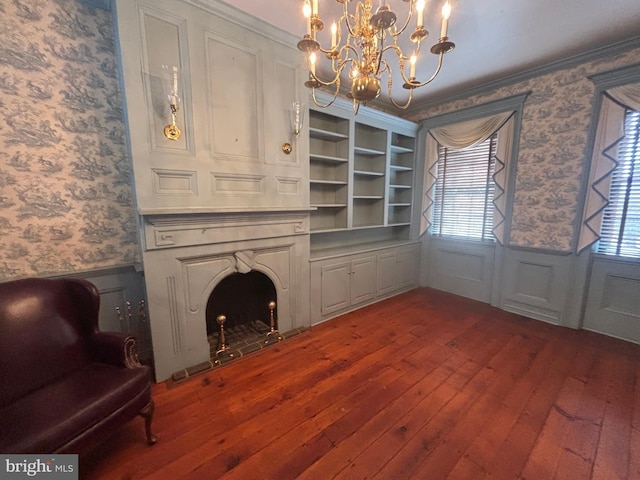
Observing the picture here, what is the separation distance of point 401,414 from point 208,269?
1836mm

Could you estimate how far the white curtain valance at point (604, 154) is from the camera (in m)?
2.48

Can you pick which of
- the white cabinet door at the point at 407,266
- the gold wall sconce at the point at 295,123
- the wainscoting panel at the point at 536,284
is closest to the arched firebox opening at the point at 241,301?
the gold wall sconce at the point at 295,123

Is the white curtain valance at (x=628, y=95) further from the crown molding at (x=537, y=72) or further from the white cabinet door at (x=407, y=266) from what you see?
the white cabinet door at (x=407, y=266)

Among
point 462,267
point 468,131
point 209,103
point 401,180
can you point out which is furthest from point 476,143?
point 209,103

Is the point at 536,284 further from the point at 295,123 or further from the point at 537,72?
the point at 295,123

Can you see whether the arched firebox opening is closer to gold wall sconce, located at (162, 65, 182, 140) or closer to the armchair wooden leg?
the armchair wooden leg

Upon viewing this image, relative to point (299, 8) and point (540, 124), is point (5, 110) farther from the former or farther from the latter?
point (540, 124)

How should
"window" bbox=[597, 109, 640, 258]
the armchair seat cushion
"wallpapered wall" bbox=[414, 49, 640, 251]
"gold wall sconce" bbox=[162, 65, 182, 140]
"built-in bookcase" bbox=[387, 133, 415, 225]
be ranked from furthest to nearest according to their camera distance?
1. "built-in bookcase" bbox=[387, 133, 415, 225]
2. "wallpapered wall" bbox=[414, 49, 640, 251]
3. "window" bbox=[597, 109, 640, 258]
4. "gold wall sconce" bbox=[162, 65, 182, 140]
5. the armchair seat cushion

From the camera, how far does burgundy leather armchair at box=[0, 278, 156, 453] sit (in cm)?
117

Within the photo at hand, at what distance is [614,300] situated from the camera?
274 cm

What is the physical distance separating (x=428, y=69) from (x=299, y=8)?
1.68 meters

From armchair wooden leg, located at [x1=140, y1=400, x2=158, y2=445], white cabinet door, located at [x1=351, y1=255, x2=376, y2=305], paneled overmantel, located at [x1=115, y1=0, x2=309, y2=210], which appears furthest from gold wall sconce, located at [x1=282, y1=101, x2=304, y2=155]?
armchair wooden leg, located at [x1=140, y1=400, x2=158, y2=445]

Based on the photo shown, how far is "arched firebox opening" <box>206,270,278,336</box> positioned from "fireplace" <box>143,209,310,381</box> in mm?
11

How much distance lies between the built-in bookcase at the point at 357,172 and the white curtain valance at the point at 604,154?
2.04m
